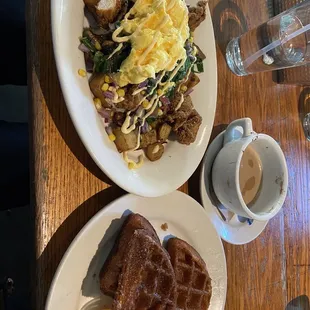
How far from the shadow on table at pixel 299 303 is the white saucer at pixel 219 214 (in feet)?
1.10

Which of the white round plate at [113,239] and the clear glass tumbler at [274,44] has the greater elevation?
the clear glass tumbler at [274,44]

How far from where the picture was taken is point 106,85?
103 cm

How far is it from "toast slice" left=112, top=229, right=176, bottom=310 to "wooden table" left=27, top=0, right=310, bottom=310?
0.15 metres

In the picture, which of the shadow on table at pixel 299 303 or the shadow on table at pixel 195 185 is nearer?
the shadow on table at pixel 195 185

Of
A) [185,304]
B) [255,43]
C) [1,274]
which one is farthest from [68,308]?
[255,43]

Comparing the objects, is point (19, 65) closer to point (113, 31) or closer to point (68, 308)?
point (113, 31)

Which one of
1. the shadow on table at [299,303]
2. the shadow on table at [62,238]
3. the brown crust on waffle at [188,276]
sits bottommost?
the shadow on table at [299,303]

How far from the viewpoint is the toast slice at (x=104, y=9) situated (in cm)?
102

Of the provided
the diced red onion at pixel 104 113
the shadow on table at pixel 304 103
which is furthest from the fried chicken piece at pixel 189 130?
the shadow on table at pixel 304 103

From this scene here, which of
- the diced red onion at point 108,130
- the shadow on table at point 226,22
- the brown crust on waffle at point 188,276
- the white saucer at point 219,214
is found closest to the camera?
the diced red onion at point 108,130

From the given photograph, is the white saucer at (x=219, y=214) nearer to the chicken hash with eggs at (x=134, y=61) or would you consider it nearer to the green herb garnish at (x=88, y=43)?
the chicken hash with eggs at (x=134, y=61)

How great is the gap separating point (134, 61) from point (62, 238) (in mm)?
455

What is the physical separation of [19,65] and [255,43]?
0.81 meters

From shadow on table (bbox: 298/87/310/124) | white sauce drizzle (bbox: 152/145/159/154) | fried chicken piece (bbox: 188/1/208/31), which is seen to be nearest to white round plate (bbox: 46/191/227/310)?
white sauce drizzle (bbox: 152/145/159/154)
